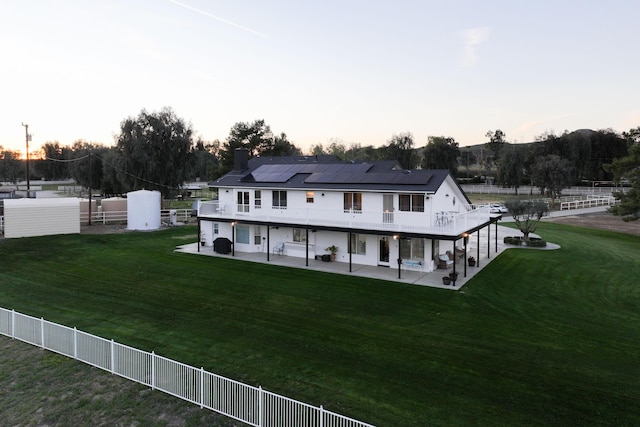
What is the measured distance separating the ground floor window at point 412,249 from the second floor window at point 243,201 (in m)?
11.4

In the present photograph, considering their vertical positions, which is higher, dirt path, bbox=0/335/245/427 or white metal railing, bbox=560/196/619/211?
white metal railing, bbox=560/196/619/211

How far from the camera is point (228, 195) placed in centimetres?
Result: 3006

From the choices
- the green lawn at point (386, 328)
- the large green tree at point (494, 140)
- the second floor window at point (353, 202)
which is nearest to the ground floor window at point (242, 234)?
the green lawn at point (386, 328)

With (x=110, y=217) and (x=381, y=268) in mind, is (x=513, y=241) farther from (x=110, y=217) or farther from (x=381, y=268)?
(x=110, y=217)

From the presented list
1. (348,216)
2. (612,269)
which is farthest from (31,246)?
(612,269)

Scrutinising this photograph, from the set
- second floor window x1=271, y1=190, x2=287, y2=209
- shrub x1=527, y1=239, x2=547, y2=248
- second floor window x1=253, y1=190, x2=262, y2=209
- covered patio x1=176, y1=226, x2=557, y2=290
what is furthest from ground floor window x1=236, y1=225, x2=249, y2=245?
shrub x1=527, y1=239, x2=547, y2=248

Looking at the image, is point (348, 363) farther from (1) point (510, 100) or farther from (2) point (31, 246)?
(1) point (510, 100)

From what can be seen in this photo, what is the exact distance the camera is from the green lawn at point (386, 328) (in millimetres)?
10016

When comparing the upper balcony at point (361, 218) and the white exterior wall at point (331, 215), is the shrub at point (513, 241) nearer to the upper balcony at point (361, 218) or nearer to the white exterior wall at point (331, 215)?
the upper balcony at point (361, 218)

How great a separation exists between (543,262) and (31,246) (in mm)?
34472

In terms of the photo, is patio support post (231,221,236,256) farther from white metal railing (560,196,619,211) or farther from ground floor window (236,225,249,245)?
white metal railing (560,196,619,211)

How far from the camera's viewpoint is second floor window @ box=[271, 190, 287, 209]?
1096 inches

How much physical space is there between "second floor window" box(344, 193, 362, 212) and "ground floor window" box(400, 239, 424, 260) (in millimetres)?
3381

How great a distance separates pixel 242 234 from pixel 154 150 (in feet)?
91.0
